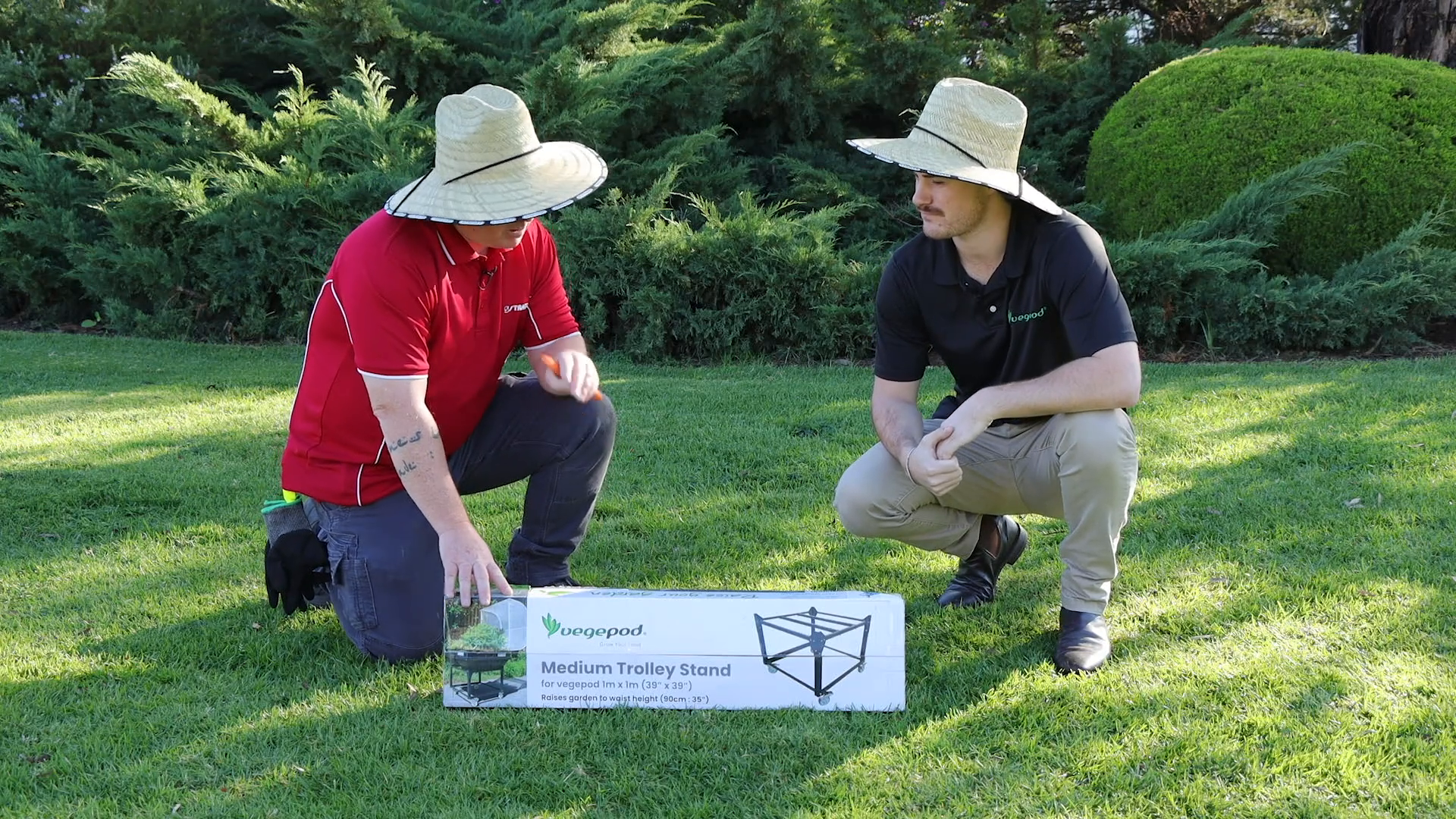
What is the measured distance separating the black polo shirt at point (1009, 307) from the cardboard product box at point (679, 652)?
0.79m

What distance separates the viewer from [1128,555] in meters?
3.80

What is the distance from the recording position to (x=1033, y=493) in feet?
10.7

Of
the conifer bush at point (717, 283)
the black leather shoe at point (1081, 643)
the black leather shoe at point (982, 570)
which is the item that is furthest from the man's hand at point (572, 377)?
the conifer bush at point (717, 283)

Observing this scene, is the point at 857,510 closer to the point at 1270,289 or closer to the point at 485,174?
the point at 485,174

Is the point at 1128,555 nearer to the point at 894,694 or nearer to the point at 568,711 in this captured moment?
the point at 894,694

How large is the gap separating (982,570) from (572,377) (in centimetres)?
133

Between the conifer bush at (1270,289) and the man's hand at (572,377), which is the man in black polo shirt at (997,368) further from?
the conifer bush at (1270,289)

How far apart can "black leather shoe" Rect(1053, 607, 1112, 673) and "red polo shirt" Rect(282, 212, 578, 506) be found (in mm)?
1681

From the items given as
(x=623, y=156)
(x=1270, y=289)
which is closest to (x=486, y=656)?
(x=1270, y=289)

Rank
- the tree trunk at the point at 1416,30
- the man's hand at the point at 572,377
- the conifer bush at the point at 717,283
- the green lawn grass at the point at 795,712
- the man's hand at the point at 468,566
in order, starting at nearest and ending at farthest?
the green lawn grass at the point at 795,712
the man's hand at the point at 468,566
the man's hand at the point at 572,377
the conifer bush at the point at 717,283
the tree trunk at the point at 1416,30

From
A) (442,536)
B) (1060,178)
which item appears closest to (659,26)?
(1060,178)

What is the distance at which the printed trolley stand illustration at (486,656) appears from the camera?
289 cm

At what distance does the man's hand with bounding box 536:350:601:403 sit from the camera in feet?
11.1

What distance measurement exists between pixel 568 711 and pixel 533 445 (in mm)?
908
